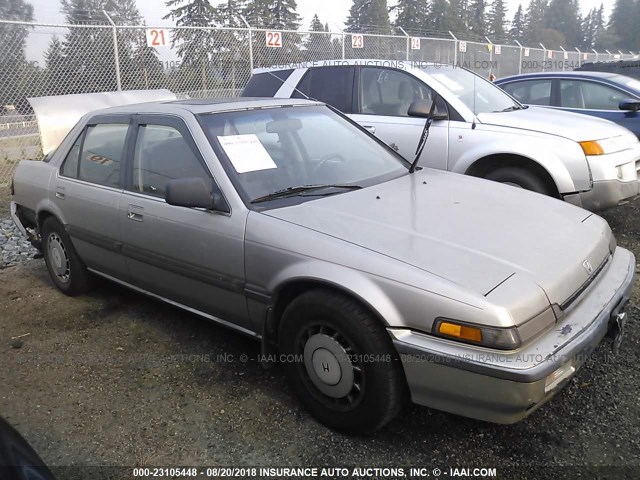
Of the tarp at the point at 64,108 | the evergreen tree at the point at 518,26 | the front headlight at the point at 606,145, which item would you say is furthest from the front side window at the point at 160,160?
the evergreen tree at the point at 518,26

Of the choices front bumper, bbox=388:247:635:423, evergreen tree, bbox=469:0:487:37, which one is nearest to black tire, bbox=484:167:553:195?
front bumper, bbox=388:247:635:423

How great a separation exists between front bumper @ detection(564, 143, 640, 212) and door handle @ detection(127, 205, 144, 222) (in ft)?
11.9

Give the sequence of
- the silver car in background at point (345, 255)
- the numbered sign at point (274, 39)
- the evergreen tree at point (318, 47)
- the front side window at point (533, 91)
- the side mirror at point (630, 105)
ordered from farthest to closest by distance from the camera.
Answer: the evergreen tree at point (318, 47) → the numbered sign at point (274, 39) → the front side window at point (533, 91) → the side mirror at point (630, 105) → the silver car in background at point (345, 255)

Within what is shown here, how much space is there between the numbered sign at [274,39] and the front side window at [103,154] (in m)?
7.73

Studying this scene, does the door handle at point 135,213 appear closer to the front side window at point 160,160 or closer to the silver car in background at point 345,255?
the silver car in background at point 345,255

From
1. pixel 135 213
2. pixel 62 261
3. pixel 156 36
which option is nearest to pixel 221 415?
pixel 135 213

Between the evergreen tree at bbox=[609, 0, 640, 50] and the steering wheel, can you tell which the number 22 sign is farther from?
the evergreen tree at bbox=[609, 0, 640, 50]

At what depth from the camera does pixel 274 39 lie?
11375 millimetres

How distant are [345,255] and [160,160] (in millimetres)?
1629

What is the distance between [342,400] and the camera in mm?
2650

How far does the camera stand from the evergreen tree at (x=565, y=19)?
81.7 m

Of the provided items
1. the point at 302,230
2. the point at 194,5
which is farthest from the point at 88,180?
the point at 194,5

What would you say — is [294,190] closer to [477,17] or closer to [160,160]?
[160,160]

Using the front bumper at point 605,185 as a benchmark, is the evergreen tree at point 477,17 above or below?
above
